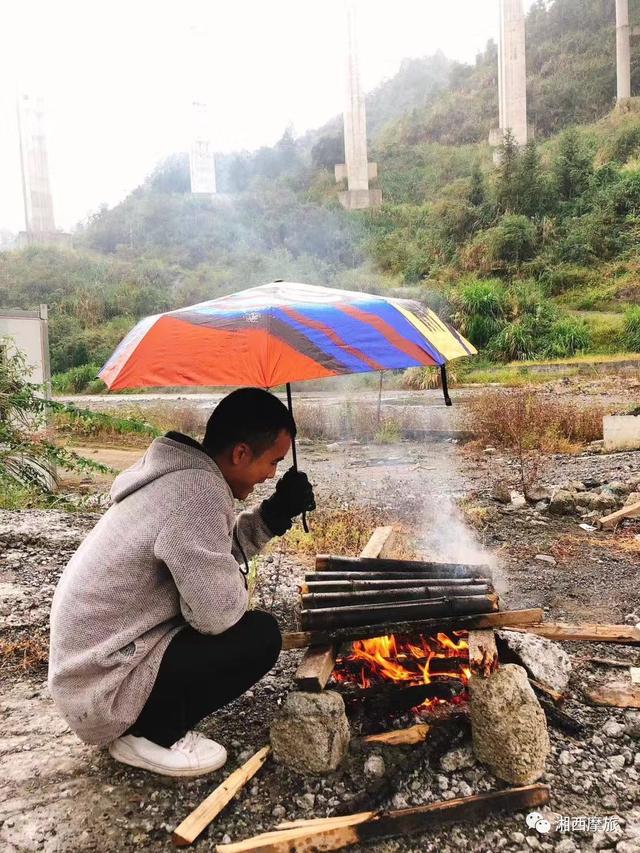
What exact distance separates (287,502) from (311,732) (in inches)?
27.8

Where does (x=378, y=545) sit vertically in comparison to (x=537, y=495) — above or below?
above

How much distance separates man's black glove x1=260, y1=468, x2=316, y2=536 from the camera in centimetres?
215

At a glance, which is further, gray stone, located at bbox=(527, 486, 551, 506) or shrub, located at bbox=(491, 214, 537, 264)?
shrub, located at bbox=(491, 214, 537, 264)

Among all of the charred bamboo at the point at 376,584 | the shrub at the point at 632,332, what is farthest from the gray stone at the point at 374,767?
the shrub at the point at 632,332

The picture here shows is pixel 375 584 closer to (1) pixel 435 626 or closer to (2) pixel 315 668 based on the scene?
(1) pixel 435 626

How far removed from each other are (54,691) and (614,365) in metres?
9.38

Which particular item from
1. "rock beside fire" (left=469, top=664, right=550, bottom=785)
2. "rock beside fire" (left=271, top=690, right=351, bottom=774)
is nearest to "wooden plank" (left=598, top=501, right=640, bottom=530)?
"rock beside fire" (left=469, top=664, right=550, bottom=785)

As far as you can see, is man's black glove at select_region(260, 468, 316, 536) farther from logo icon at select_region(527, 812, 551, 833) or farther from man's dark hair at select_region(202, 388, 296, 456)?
logo icon at select_region(527, 812, 551, 833)

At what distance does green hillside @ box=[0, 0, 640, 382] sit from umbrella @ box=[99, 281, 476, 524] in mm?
9031

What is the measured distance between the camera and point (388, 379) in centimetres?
1159

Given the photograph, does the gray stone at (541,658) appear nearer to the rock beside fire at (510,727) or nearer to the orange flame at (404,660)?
the orange flame at (404,660)

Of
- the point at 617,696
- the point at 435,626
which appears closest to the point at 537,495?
the point at 617,696

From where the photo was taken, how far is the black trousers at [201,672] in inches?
70.7

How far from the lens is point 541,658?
226 centimetres
